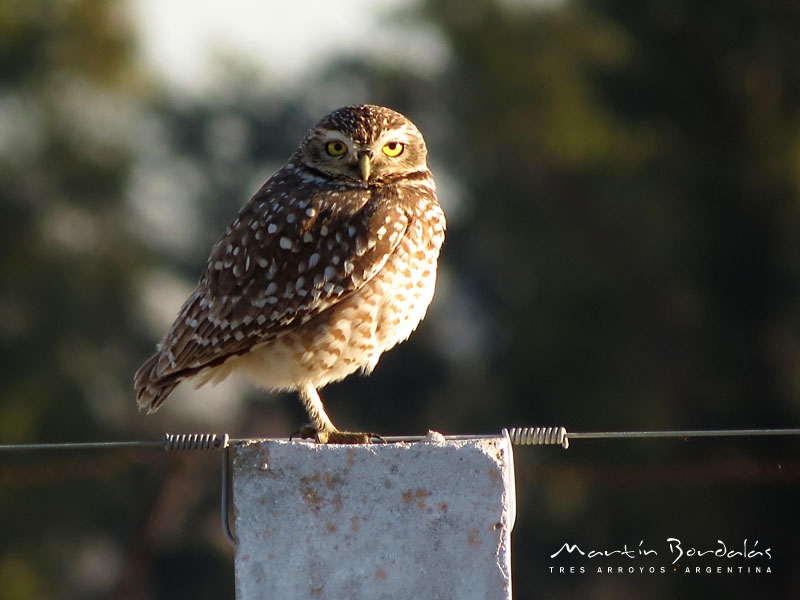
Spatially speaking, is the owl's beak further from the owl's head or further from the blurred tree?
the blurred tree

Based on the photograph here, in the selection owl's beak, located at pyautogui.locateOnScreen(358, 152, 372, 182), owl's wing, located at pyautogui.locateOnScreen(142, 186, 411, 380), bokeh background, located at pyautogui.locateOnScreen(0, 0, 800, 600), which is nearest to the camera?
owl's wing, located at pyautogui.locateOnScreen(142, 186, 411, 380)

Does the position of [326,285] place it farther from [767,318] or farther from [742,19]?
[742,19]

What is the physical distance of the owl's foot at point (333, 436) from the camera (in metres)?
5.29

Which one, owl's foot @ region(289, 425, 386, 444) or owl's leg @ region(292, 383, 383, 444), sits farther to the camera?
owl's leg @ region(292, 383, 383, 444)

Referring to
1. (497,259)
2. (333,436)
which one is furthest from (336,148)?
(497,259)

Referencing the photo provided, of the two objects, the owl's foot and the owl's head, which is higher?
the owl's head

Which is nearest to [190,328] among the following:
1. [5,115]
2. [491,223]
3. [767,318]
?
[767,318]

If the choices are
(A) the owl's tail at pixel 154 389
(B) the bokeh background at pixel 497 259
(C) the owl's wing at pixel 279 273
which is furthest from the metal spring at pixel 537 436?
(B) the bokeh background at pixel 497 259

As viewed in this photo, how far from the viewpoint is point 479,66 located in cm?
3092

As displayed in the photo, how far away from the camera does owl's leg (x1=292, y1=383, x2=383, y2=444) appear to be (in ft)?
17.8

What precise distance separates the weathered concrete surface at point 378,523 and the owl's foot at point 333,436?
2.52 ft

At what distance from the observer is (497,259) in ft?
94.4

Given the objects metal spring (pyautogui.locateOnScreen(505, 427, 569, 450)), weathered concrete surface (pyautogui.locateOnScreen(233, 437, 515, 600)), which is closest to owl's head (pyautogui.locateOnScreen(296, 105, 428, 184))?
metal spring (pyautogui.locateOnScreen(505, 427, 569, 450))

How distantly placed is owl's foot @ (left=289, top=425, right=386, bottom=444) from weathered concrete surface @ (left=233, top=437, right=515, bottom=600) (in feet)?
2.52
